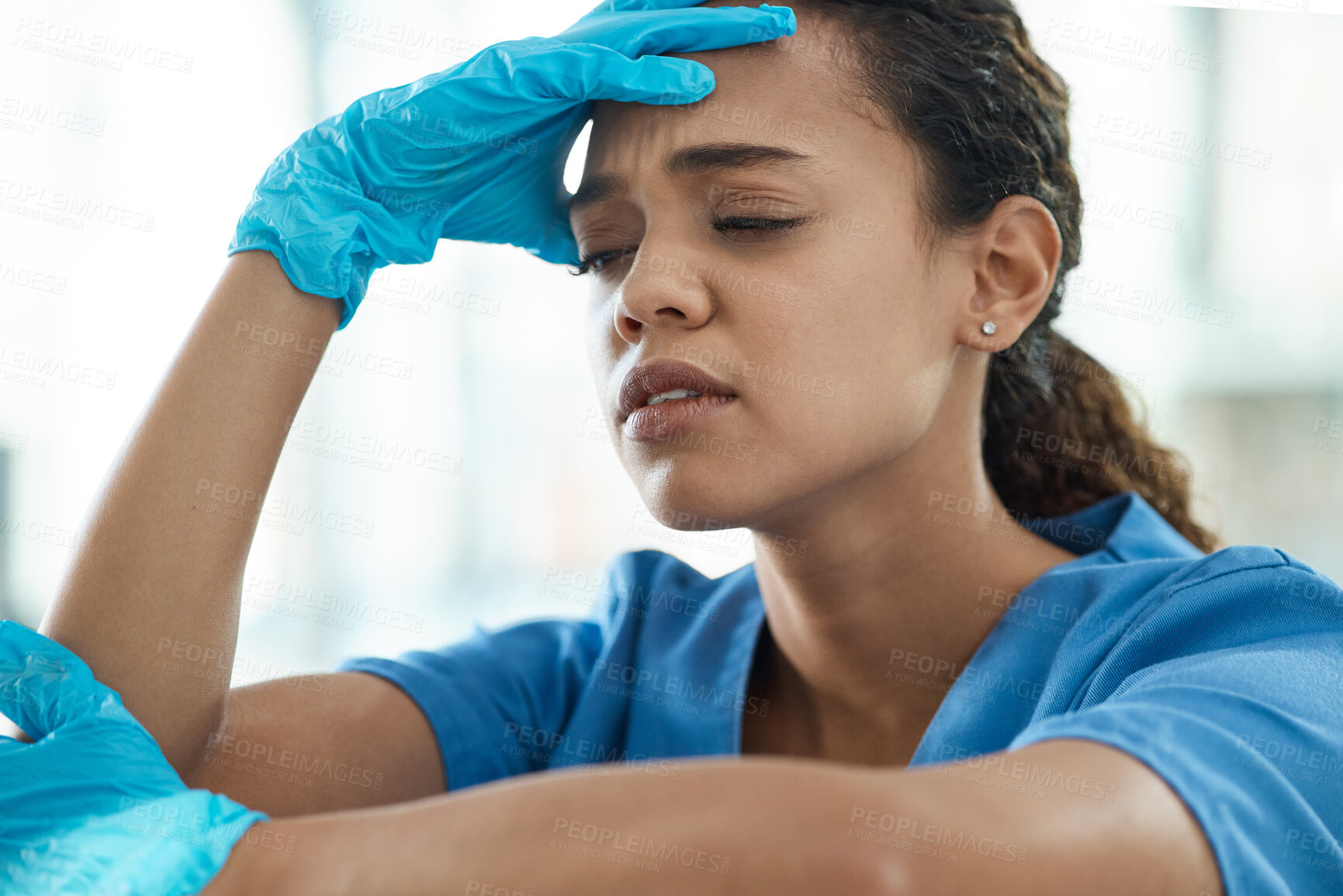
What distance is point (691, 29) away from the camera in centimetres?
99

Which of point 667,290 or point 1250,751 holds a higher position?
point 667,290

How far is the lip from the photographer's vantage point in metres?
0.93

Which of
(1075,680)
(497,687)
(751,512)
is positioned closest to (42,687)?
(497,687)

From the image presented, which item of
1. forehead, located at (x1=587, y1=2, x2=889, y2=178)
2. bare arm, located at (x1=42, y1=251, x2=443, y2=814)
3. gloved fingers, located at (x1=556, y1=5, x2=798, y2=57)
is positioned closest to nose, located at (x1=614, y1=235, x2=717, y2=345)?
forehead, located at (x1=587, y1=2, x2=889, y2=178)

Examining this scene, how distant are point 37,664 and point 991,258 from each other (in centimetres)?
98

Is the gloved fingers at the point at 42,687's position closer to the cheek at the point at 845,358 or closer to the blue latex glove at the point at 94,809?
the blue latex glove at the point at 94,809

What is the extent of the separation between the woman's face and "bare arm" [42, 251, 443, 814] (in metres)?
0.35

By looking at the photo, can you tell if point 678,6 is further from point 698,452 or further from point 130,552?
point 130,552

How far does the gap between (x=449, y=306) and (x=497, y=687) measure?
2.26 m

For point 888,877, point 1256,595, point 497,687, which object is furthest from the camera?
point 497,687

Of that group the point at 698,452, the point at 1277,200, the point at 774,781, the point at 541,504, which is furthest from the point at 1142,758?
the point at 1277,200

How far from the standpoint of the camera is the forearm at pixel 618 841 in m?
0.50

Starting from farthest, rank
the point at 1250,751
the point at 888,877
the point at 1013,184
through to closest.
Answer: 1. the point at 1013,184
2. the point at 1250,751
3. the point at 888,877

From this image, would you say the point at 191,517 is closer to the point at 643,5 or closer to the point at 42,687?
the point at 42,687
